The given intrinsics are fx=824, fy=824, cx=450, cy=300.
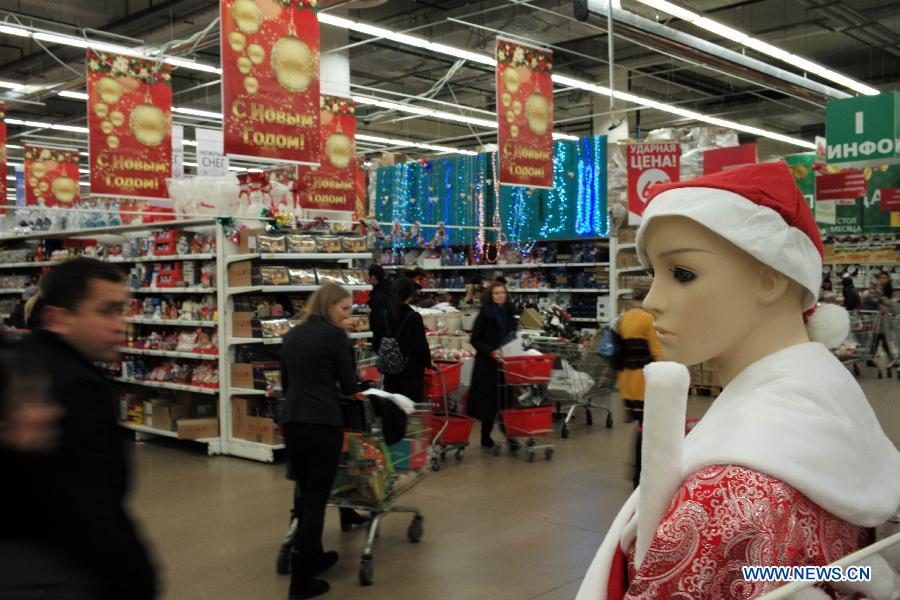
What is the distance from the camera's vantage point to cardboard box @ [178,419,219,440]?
7.84 m

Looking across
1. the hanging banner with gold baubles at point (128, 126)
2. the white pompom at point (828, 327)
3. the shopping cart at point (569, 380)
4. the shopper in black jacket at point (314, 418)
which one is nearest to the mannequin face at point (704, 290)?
the white pompom at point (828, 327)

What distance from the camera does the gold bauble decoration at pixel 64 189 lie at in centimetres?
1458

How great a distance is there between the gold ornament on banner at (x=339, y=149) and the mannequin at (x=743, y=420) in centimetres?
959

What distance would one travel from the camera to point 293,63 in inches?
266

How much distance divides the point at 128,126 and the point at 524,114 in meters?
4.38

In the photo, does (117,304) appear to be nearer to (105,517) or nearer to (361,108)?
(105,517)

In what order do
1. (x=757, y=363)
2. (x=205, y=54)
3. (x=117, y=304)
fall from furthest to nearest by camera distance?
(x=205, y=54), (x=117, y=304), (x=757, y=363)

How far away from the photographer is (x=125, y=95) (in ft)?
29.8

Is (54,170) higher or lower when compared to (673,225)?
higher

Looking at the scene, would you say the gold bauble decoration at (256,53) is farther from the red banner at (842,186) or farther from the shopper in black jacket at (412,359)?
the red banner at (842,186)

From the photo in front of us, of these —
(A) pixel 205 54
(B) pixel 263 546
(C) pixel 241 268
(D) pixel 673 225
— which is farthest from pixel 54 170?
(D) pixel 673 225

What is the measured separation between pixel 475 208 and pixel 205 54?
248 inches

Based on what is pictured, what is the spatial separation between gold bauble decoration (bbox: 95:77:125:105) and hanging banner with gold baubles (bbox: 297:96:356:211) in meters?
2.25

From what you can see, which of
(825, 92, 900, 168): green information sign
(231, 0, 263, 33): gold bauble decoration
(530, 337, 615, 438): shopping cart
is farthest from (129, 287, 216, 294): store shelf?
(825, 92, 900, 168): green information sign
